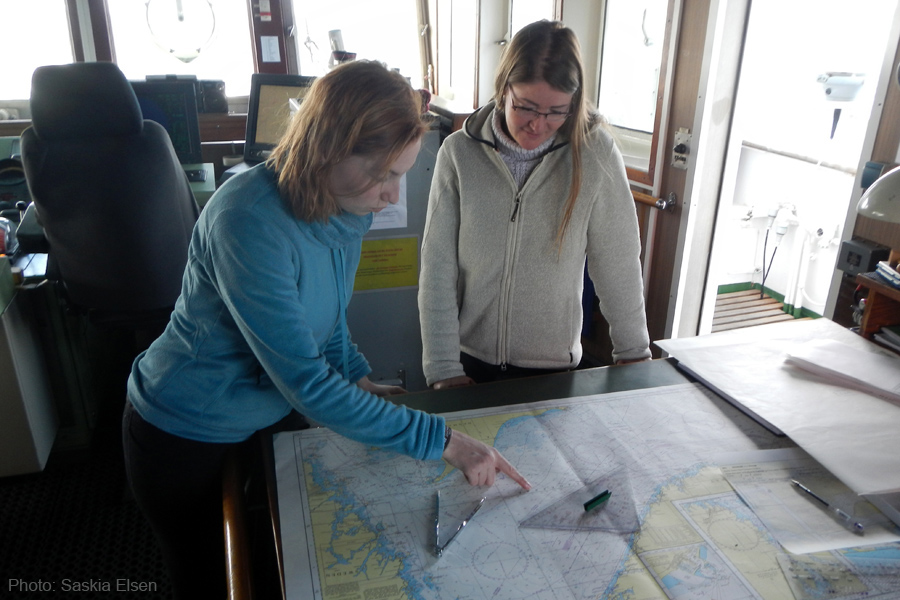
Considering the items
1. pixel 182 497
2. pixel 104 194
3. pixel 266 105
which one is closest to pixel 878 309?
pixel 182 497

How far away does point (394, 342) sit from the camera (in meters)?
2.43

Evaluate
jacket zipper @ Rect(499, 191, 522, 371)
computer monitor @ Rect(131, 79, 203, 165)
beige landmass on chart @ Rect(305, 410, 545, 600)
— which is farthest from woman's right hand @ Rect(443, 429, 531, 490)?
computer monitor @ Rect(131, 79, 203, 165)

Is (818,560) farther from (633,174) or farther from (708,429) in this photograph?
(633,174)

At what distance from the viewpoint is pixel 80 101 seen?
1.89 metres

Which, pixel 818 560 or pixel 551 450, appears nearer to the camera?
pixel 818 560

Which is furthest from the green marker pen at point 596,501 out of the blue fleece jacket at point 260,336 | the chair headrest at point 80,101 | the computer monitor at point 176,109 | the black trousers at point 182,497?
the computer monitor at point 176,109

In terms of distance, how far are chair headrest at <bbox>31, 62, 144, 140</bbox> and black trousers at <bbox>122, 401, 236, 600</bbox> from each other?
1238mm

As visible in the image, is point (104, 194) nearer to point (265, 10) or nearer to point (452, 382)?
point (452, 382)

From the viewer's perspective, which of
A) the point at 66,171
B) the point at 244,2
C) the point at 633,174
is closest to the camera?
the point at 66,171

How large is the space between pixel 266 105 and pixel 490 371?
1608mm

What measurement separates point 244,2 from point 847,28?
3.58 meters

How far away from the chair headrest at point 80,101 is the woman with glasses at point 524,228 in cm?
116

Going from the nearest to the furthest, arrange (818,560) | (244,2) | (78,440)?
(818,560), (78,440), (244,2)

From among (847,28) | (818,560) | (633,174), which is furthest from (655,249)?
(818,560)
